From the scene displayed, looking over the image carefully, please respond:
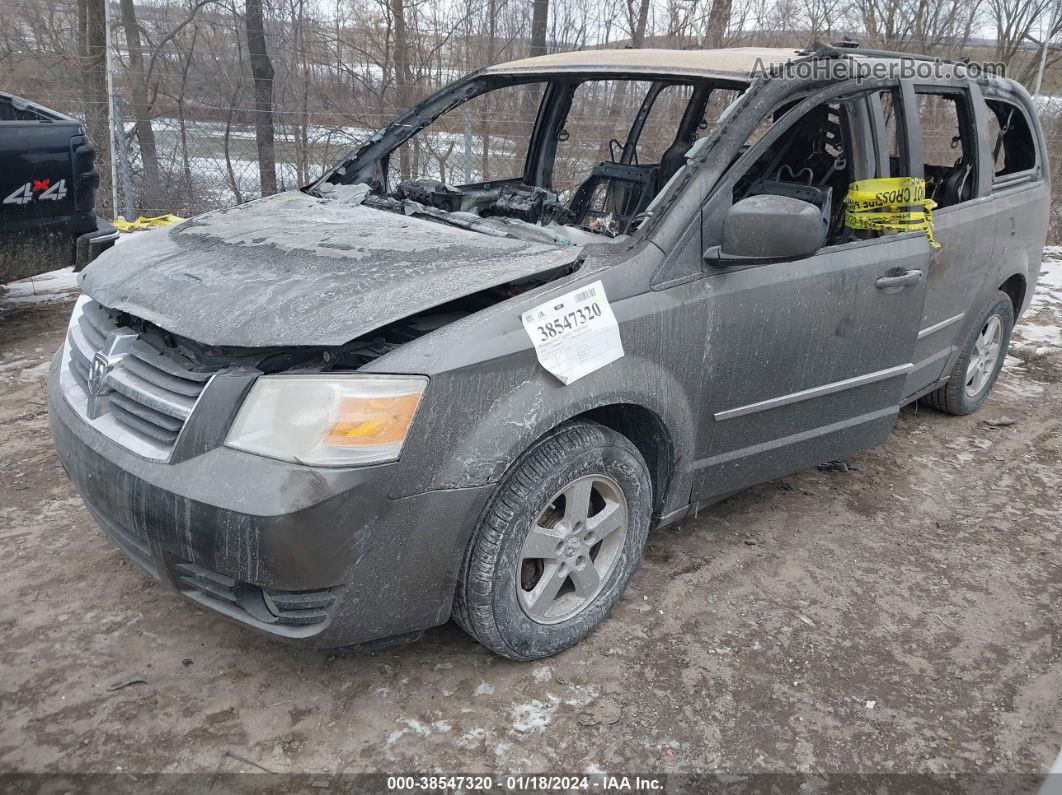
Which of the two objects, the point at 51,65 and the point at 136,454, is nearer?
the point at 136,454

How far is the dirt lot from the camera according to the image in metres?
2.24

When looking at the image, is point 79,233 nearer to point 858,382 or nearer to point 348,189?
point 348,189

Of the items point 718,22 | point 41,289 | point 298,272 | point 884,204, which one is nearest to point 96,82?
point 41,289

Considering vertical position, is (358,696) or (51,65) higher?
(51,65)

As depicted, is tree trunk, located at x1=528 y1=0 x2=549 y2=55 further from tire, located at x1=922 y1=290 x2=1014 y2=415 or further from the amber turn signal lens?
the amber turn signal lens

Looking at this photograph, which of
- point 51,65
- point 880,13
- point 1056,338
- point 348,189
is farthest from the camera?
point 880,13

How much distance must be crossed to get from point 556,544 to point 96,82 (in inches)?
433

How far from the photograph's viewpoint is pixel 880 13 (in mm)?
13398

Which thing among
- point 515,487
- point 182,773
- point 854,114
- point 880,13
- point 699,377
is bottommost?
point 182,773

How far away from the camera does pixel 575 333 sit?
7.64 ft

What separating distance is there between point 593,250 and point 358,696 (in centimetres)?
149

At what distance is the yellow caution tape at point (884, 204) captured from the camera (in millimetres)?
3186

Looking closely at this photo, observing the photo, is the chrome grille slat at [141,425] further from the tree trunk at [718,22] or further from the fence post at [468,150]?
the tree trunk at [718,22]

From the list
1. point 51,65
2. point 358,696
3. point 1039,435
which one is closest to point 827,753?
point 358,696
